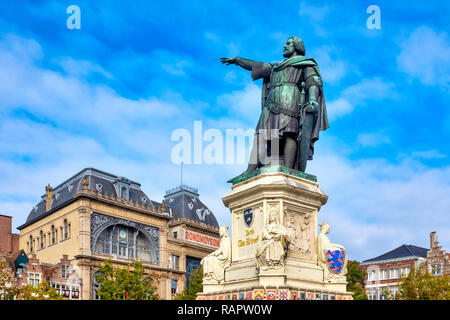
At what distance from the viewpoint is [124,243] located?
68500 mm

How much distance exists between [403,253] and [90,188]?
36027mm

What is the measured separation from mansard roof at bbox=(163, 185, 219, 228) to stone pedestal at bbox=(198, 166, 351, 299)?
63.9 m

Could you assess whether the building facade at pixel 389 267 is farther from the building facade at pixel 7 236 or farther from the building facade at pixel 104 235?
the building facade at pixel 7 236

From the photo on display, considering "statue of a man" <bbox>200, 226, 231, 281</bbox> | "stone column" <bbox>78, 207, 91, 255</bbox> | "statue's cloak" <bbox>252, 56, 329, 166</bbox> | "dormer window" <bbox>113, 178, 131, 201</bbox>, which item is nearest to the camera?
"statue of a man" <bbox>200, 226, 231, 281</bbox>

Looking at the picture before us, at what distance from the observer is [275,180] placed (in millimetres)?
14750

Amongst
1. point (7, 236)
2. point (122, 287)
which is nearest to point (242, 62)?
point (122, 287)

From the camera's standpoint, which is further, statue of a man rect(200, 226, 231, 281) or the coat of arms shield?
statue of a man rect(200, 226, 231, 281)

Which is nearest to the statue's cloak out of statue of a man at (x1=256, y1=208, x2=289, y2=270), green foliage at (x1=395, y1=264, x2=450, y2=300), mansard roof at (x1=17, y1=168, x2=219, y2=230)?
statue of a man at (x1=256, y1=208, x2=289, y2=270)

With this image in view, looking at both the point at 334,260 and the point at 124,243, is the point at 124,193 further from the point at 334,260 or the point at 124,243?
the point at 334,260

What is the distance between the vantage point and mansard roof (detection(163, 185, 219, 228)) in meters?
80.1

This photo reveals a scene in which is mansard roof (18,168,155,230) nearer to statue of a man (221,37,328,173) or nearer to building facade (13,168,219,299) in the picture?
building facade (13,168,219,299)

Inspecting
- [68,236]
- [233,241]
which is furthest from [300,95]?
[68,236]
